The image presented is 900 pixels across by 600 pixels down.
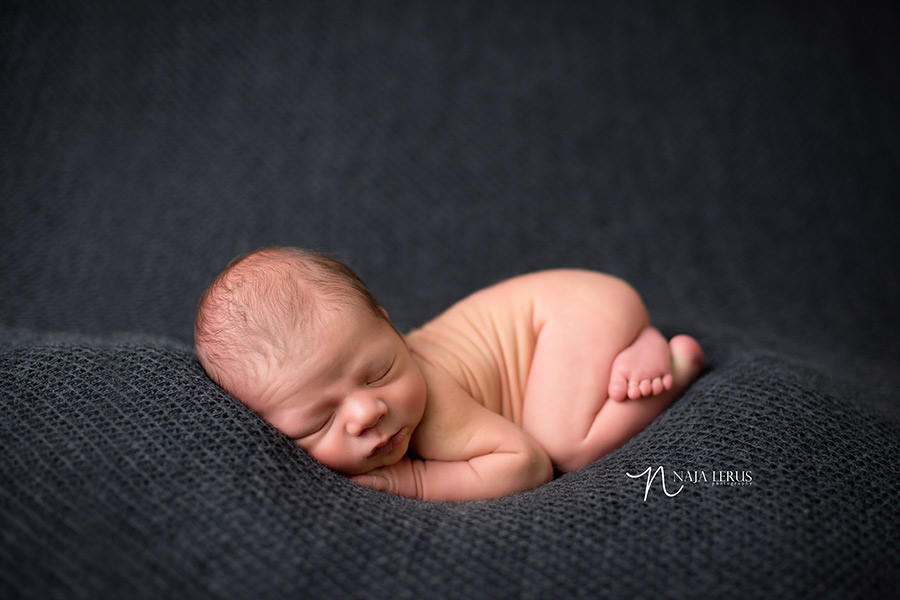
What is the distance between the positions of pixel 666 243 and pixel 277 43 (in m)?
1.09

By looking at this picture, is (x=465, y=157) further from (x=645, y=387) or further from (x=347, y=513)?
(x=347, y=513)

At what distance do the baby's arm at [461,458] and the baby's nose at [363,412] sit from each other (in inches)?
4.1

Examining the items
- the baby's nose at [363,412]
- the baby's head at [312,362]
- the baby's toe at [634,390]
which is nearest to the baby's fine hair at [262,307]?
the baby's head at [312,362]

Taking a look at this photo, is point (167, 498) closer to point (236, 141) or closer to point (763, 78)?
point (236, 141)

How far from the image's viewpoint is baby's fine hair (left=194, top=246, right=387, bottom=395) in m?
0.89

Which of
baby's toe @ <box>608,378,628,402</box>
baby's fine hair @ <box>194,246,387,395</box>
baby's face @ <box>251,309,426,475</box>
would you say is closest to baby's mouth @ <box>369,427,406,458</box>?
baby's face @ <box>251,309,426,475</box>

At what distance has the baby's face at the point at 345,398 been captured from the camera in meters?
0.88

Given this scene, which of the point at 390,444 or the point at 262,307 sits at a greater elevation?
the point at 262,307

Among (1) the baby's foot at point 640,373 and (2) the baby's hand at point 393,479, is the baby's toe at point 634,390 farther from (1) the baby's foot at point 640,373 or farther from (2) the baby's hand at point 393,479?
(2) the baby's hand at point 393,479

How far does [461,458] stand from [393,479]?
110 millimetres

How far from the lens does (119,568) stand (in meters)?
0.67

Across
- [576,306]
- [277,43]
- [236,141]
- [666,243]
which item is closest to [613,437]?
[576,306]

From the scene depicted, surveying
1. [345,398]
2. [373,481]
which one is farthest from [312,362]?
[373,481]

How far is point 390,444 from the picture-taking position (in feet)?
3.07
